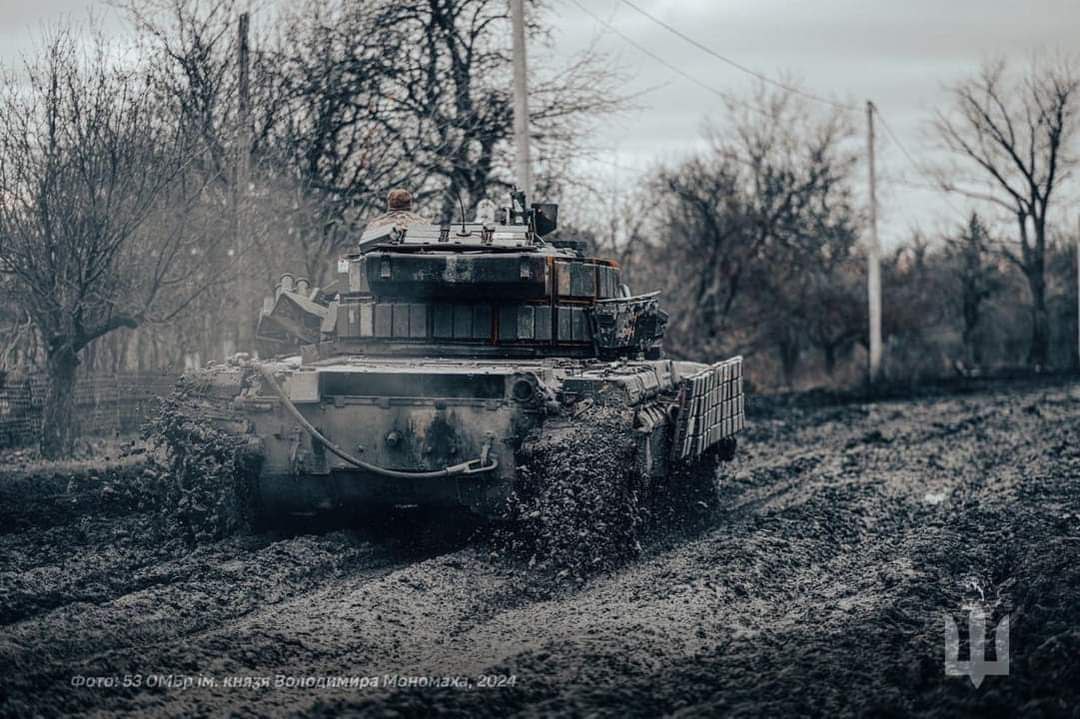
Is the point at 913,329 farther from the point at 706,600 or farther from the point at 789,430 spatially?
the point at 706,600

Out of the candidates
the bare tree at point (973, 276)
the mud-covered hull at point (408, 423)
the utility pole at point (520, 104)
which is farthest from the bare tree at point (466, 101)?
the bare tree at point (973, 276)

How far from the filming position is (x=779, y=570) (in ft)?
30.6

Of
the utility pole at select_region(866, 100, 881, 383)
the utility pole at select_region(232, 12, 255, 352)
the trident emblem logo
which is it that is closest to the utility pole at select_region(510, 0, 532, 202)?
the utility pole at select_region(232, 12, 255, 352)

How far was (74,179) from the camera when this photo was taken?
13.8 m

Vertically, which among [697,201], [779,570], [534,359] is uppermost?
[697,201]

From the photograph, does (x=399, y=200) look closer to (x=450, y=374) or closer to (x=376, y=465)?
(x=450, y=374)

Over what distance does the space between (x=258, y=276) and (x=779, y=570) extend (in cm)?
948

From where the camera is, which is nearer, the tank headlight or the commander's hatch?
the tank headlight

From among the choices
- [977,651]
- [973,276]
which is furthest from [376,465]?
[973,276]

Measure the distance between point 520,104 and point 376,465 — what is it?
7907 millimetres

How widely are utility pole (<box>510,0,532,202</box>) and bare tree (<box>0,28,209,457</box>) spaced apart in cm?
385

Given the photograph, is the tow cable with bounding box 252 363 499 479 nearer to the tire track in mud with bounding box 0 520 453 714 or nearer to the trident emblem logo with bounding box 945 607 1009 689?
the tire track in mud with bounding box 0 520 453 714

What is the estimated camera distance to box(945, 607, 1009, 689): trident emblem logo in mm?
6195

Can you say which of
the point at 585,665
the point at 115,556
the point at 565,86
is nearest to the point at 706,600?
the point at 585,665
